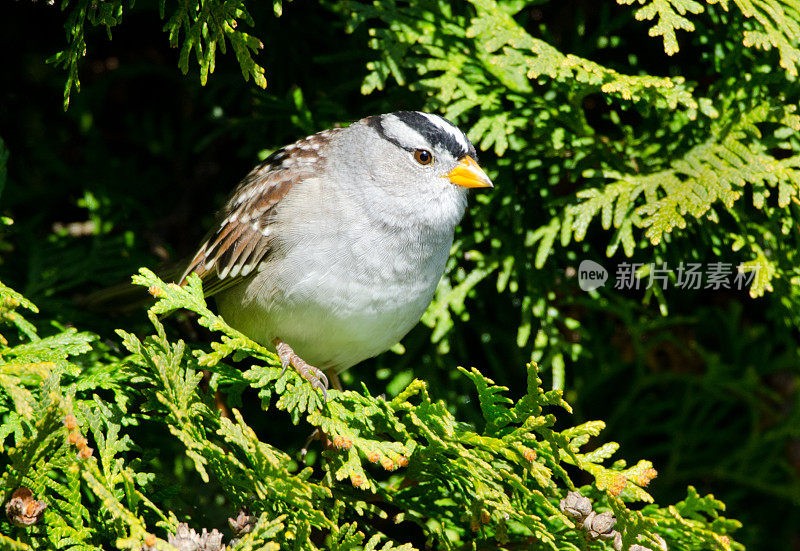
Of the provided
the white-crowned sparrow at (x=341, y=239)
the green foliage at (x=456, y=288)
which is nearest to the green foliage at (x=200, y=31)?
the green foliage at (x=456, y=288)

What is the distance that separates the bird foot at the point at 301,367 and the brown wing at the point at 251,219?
229 millimetres

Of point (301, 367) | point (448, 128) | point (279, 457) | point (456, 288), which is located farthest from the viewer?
point (456, 288)

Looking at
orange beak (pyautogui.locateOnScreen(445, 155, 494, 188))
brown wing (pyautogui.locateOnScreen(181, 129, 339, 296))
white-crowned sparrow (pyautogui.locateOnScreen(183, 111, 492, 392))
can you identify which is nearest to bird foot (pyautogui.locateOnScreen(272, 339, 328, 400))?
white-crowned sparrow (pyautogui.locateOnScreen(183, 111, 492, 392))

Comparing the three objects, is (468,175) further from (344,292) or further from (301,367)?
(301,367)

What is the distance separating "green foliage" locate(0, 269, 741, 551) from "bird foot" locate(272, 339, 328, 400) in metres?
0.04

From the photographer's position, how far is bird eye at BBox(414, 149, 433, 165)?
2.14m

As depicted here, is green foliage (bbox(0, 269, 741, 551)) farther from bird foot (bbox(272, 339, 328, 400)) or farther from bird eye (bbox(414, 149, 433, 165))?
bird eye (bbox(414, 149, 433, 165))

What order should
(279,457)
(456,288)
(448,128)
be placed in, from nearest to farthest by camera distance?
(279,457), (448,128), (456,288)

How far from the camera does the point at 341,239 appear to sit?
6.40 feet

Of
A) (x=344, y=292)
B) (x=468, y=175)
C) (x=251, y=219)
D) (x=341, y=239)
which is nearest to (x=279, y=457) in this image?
(x=344, y=292)

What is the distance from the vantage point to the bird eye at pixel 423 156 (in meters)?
2.14

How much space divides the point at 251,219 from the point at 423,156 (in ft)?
1.63

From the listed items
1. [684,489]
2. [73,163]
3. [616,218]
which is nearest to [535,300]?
[616,218]

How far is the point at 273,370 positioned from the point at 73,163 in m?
1.39
